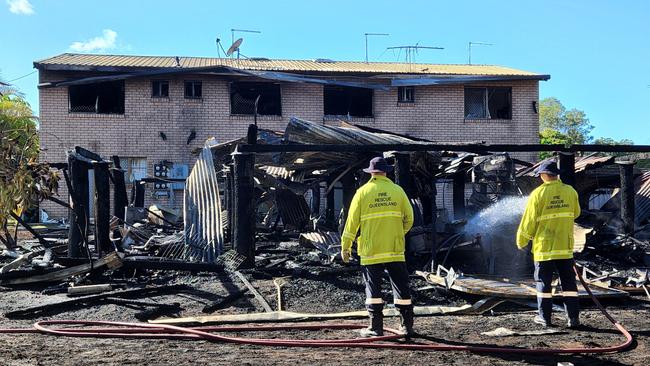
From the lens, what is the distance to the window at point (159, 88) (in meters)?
21.6

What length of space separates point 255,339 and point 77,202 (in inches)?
194

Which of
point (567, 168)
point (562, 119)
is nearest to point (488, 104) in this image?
point (567, 168)

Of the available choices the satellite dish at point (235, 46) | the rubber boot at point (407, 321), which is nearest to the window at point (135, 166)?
the satellite dish at point (235, 46)

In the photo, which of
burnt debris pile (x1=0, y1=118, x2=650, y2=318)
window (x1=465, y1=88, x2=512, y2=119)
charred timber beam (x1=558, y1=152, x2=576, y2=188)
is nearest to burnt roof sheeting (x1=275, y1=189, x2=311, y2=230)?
burnt debris pile (x1=0, y1=118, x2=650, y2=318)

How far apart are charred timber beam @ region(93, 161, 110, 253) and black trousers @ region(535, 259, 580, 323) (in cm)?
Answer: 660

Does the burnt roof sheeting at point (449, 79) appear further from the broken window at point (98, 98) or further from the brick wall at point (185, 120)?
the broken window at point (98, 98)

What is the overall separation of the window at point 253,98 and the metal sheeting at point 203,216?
1026 centimetres

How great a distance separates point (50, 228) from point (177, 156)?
5.43m

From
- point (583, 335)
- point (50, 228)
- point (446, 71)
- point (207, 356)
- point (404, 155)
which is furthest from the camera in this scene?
point (446, 71)

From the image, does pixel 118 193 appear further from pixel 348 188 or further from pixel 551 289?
pixel 551 289

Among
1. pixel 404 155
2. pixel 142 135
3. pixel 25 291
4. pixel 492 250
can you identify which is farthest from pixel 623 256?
→ pixel 142 135

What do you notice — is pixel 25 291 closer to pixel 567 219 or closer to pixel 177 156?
pixel 567 219

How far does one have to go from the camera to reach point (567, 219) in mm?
6629

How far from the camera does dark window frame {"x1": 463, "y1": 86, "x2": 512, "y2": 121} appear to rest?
76.4 ft
